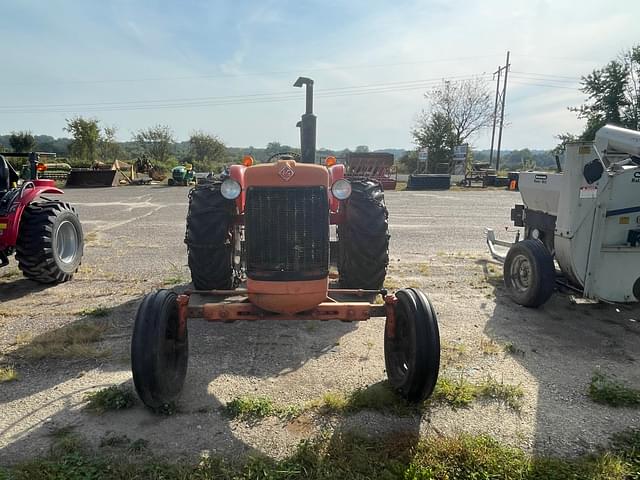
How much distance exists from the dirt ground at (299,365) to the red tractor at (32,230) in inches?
10.9

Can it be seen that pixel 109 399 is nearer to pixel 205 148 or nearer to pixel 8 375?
pixel 8 375

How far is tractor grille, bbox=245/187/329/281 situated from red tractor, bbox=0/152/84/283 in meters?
3.42

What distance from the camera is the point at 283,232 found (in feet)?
10.2

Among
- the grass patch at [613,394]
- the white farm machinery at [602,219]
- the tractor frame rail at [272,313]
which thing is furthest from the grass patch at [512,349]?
the tractor frame rail at [272,313]

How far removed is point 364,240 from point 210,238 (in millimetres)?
1469

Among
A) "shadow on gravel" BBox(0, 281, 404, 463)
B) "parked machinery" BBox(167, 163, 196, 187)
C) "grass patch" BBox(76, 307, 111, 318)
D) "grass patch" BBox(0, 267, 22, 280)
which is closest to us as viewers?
"shadow on gravel" BBox(0, 281, 404, 463)

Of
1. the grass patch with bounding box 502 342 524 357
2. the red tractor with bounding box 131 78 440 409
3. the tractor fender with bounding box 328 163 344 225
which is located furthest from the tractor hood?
the grass patch with bounding box 502 342 524 357

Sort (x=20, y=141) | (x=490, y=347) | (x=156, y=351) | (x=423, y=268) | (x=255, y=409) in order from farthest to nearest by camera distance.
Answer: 1. (x=20, y=141)
2. (x=423, y=268)
3. (x=490, y=347)
4. (x=255, y=409)
5. (x=156, y=351)

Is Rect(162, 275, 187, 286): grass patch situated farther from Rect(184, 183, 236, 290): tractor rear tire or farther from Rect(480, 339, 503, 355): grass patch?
Rect(480, 339, 503, 355): grass patch

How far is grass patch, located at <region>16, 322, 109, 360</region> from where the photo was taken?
361 cm

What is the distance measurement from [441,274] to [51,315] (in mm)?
4793

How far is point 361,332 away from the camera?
13.9 feet

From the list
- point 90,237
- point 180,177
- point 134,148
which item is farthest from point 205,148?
point 90,237

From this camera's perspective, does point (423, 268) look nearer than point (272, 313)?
No
